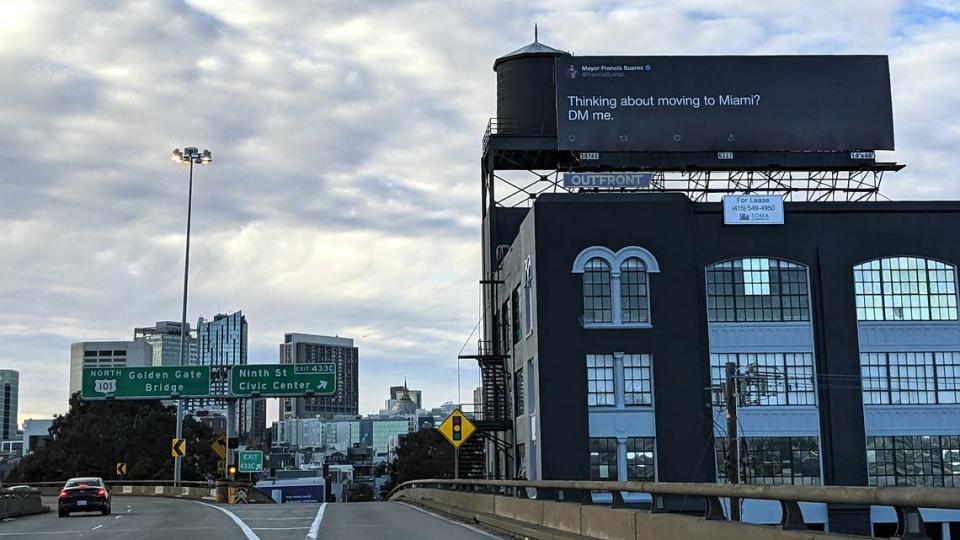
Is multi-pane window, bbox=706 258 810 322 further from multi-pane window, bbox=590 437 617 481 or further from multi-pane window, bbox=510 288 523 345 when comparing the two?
multi-pane window, bbox=510 288 523 345

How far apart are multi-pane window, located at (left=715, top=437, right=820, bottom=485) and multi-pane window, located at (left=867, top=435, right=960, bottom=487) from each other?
8.24ft

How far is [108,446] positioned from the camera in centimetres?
9638

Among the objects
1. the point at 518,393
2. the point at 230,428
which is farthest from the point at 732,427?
the point at 230,428

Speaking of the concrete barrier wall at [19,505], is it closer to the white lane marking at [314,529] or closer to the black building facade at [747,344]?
the white lane marking at [314,529]

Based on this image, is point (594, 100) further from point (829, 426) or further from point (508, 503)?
point (508, 503)

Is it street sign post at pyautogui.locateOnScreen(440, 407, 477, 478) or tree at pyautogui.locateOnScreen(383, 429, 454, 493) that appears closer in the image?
street sign post at pyautogui.locateOnScreen(440, 407, 477, 478)

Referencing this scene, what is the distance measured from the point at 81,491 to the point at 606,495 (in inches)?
841

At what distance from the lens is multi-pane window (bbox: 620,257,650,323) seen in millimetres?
48375

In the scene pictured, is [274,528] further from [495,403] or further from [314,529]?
[495,403]

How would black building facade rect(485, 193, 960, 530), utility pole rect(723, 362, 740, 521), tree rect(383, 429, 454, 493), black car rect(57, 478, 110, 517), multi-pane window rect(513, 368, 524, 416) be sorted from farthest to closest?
tree rect(383, 429, 454, 493) → multi-pane window rect(513, 368, 524, 416) → black building facade rect(485, 193, 960, 530) → utility pole rect(723, 362, 740, 521) → black car rect(57, 478, 110, 517)

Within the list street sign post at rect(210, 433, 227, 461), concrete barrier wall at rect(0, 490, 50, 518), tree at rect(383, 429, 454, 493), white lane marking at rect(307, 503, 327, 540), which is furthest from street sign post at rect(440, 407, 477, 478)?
tree at rect(383, 429, 454, 493)

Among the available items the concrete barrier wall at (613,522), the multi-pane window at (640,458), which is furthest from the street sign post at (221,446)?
the concrete barrier wall at (613,522)

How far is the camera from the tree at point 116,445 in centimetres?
9562

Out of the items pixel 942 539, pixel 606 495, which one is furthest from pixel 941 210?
pixel 606 495
